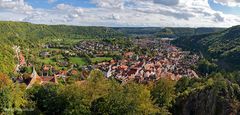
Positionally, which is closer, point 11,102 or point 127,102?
point 127,102

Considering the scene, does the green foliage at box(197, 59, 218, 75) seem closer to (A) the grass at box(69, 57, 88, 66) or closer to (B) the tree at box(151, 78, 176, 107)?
(A) the grass at box(69, 57, 88, 66)

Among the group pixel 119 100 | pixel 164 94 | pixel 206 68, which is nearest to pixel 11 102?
pixel 119 100

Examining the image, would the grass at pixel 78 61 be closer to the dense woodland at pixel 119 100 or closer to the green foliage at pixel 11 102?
the dense woodland at pixel 119 100

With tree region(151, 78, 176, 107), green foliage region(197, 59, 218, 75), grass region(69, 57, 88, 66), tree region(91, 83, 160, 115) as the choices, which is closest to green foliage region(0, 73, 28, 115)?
tree region(91, 83, 160, 115)

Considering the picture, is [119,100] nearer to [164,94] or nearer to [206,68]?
[164,94]

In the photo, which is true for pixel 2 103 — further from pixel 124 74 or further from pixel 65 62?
pixel 65 62

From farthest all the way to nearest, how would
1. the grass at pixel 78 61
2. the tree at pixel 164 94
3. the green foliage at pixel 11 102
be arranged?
the grass at pixel 78 61, the tree at pixel 164 94, the green foliage at pixel 11 102

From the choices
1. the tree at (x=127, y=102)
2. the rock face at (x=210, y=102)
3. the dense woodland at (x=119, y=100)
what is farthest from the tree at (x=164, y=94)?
the tree at (x=127, y=102)

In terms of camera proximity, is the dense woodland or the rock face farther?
the rock face

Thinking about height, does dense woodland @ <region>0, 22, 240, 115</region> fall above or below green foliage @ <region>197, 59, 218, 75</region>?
above
